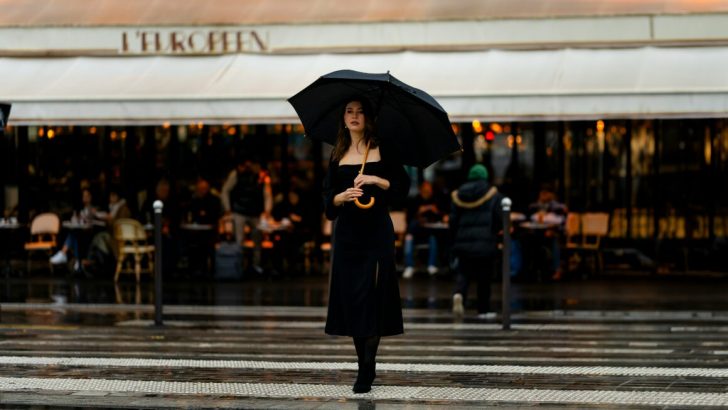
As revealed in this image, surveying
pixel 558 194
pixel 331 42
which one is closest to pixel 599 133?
pixel 558 194

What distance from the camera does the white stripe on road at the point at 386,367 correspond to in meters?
10.8

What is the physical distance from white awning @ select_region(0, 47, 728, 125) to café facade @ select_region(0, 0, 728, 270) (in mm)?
30

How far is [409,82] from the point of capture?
20.6 metres

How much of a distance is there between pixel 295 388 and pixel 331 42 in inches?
502

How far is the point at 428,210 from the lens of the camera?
23.0 metres

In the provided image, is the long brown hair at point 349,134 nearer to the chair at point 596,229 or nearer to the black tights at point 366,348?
the black tights at point 366,348

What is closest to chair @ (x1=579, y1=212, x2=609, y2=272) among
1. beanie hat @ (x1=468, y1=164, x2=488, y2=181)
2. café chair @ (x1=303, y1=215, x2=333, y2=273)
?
café chair @ (x1=303, y1=215, x2=333, y2=273)

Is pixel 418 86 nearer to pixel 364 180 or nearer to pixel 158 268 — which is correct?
pixel 158 268

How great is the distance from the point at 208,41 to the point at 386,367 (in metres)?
12.0

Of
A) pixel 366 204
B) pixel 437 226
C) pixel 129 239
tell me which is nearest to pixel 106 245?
pixel 129 239

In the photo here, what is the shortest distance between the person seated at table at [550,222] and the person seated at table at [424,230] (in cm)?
158

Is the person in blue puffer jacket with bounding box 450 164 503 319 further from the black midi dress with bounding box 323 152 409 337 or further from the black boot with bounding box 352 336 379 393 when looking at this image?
the black midi dress with bounding box 323 152 409 337

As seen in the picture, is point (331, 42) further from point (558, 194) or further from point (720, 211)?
point (720, 211)

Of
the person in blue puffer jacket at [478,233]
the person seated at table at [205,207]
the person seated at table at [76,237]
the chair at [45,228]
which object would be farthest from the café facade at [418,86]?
the person in blue puffer jacket at [478,233]
